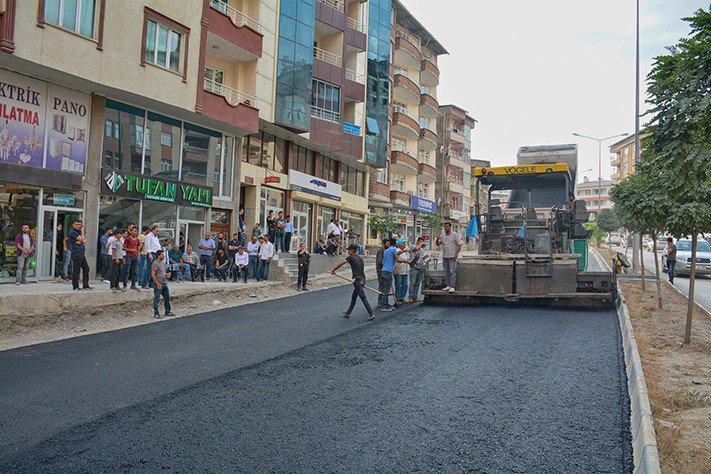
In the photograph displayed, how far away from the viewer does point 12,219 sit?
1430 centimetres

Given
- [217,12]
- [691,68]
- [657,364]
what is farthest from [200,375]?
[217,12]

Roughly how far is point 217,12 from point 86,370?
16.3 m

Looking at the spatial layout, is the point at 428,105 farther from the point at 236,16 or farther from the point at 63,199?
the point at 63,199

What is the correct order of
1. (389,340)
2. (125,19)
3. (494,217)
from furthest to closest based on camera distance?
1. (125,19)
2. (494,217)
3. (389,340)

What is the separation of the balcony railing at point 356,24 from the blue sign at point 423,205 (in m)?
15.6

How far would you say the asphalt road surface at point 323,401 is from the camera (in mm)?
4308

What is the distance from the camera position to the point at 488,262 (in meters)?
12.5

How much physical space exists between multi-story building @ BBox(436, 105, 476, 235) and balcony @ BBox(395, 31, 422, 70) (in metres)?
12.7

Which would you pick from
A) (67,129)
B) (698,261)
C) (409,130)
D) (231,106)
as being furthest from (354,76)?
(698,261)

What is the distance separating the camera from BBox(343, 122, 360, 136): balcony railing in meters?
31.1

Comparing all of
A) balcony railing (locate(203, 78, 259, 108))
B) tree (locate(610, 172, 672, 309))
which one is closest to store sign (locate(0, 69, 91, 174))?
balcony railing (locate(203, 78, 259, 108))

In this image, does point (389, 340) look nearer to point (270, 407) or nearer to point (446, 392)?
point (446, 392)

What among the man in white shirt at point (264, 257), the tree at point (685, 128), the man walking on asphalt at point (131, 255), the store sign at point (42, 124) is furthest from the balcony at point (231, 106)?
the tree at point (685, 128)

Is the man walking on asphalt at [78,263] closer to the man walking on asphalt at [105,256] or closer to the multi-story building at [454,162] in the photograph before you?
the man walking on asphalt at [105,256]
